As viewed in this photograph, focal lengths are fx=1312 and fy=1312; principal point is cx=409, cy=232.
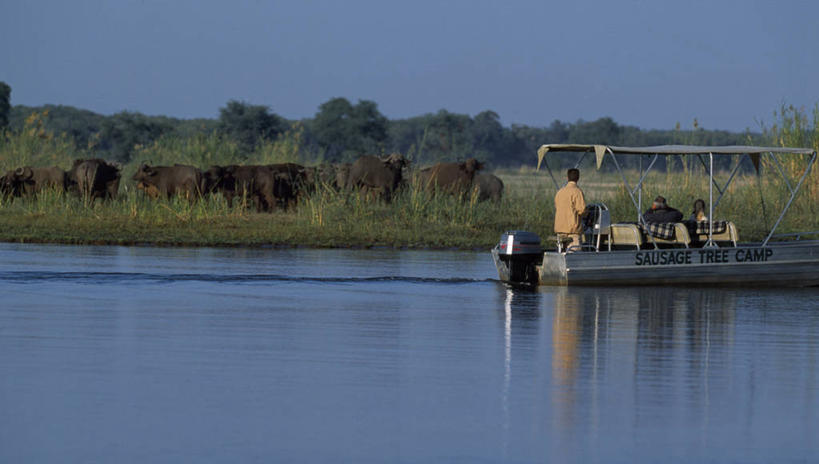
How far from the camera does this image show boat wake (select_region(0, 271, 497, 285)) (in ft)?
61.8

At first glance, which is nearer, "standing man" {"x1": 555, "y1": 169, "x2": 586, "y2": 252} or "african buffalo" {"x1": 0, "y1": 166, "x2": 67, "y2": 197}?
"standing man" {"x1": 555, "y1": 169, "x2": 586, "y2": 252}

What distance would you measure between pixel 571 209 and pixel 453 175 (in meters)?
17.5

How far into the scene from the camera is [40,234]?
29.4 m

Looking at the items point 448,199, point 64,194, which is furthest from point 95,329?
point 64,194

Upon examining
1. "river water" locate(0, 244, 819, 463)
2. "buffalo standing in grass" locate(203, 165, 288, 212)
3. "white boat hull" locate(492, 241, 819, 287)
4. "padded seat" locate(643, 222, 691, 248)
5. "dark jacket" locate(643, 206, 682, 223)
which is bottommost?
"river water" locate(0, 244, 819, 463)

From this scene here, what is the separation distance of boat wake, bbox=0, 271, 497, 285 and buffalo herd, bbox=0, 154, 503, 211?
14731 millimetres

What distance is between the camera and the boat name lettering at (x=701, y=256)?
19.5 metres

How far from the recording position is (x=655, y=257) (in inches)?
770

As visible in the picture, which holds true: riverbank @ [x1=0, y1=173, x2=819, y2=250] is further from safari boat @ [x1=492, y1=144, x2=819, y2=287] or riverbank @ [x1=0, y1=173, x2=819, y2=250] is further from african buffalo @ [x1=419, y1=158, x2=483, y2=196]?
safari boat @ [x1=492, y1=144, x2=819, y2=287]

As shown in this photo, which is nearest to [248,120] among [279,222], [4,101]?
[4,101]

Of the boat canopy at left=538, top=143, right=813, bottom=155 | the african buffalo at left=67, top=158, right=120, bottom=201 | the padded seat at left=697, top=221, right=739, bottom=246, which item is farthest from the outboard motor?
the african buffalo at left=67, top=158, right=120, bottom=201

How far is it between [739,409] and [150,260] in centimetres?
1559

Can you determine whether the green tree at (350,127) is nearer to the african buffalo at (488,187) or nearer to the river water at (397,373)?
the african buffalo at (488,187)

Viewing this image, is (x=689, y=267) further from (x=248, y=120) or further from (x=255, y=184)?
(x=248, y=120)
